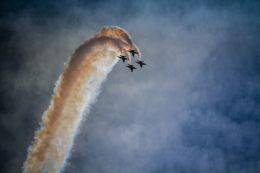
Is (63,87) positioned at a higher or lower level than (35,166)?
higher

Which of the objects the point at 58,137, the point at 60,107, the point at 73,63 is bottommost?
the point at 58,137

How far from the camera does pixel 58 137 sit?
8444 cm

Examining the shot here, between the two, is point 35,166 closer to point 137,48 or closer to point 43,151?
point 43,151

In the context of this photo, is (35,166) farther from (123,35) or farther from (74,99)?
(123,35)

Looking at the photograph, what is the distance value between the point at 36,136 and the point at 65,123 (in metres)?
7.14

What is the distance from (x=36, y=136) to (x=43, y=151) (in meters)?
3.74

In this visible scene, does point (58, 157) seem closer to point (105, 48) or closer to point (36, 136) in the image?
point (36, 136)

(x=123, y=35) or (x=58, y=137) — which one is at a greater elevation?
(x=123, y=35)

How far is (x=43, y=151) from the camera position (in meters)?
84.2

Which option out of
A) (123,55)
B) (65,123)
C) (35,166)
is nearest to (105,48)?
(123,55)

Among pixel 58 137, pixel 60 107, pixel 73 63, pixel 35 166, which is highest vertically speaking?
pixel 73 63

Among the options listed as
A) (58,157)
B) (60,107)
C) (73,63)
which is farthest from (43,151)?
(73,63)

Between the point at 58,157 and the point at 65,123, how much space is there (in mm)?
7690

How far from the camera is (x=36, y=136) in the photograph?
84750mm
